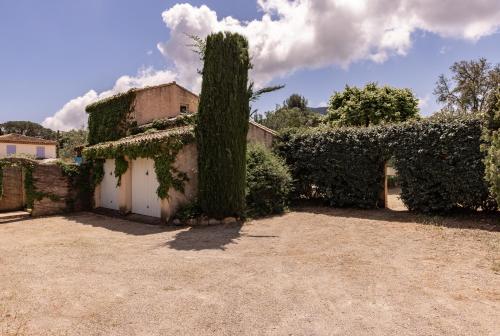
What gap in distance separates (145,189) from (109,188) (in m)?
3.35

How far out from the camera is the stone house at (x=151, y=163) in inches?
508

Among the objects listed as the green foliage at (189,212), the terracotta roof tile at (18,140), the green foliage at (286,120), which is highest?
the green foliage at (286,120)

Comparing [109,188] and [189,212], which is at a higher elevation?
[109,188]

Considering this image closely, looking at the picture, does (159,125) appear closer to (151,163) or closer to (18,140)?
(151,163)

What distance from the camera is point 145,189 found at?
14.3 metres

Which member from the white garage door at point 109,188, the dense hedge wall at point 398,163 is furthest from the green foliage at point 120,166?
the dense hedge wall at point 398,163

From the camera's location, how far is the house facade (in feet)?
143

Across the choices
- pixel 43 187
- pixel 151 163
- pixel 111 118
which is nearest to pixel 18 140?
pixel 111 118

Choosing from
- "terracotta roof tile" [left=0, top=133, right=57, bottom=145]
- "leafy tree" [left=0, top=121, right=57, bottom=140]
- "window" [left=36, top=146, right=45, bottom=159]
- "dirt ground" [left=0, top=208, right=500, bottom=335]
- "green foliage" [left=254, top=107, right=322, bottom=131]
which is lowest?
"dirt ground" [left=0, top=208, right=500, bottom=335]

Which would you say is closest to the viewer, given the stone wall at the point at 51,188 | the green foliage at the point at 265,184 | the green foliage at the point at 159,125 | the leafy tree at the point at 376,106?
the green foliage at the point at 265,184

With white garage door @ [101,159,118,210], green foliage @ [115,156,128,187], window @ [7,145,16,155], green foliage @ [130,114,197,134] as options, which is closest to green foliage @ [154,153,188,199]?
green foliage @ [115,156,128,187]

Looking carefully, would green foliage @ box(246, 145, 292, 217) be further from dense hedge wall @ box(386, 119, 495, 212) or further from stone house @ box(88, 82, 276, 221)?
dense hedge wall @ box(386, 119, 495, 212)

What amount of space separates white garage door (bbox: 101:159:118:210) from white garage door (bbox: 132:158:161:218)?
1741mm

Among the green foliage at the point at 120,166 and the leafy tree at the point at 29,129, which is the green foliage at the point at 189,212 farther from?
the leafy tree at the point at 29,129
